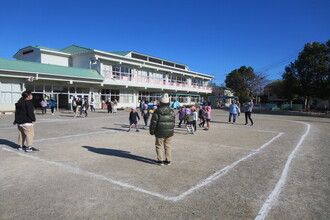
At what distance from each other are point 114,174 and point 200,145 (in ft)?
12.1

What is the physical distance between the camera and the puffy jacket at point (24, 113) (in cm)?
577

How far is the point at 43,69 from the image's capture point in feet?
68.2

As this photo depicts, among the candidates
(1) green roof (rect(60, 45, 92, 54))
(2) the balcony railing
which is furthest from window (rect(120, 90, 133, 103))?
(1) green roof (rect(60, 45, 92, 54))

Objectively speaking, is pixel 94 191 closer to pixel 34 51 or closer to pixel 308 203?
pixel 308 203

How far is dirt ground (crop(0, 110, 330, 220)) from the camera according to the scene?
301 centimetres

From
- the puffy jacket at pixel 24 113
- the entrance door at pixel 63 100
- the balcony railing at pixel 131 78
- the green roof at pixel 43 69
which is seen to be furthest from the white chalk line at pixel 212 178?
the entrance door at pixel 63 100

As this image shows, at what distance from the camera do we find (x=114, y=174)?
443cm

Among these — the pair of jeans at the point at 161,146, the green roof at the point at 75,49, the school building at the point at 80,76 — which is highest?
the green roof at the point at 75,49

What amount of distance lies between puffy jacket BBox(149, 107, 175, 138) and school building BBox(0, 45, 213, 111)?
1851cm

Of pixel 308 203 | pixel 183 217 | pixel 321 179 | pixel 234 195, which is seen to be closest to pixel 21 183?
pixel 183 217

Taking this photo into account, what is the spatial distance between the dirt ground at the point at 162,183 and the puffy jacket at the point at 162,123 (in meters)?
0.80

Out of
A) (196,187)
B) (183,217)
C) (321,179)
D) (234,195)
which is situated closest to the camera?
(183,217)

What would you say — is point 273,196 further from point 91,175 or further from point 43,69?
point 43,69

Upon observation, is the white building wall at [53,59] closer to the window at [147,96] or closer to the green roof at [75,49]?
the green roof at [75,49]
